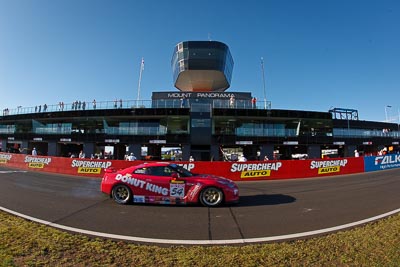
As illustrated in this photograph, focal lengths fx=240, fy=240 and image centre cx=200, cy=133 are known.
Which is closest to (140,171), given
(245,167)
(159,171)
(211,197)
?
(159,171)

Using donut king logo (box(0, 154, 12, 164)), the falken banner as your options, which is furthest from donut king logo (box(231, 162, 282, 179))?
donut king logo (box(0, 154, 12, 164))

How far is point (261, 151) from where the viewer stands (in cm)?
3659

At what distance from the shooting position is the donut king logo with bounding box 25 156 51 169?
19181 millimetres

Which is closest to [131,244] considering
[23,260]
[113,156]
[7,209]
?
[23,260]

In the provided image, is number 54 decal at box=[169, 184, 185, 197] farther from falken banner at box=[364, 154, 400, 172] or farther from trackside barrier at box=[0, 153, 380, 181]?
falken banner at box=[364, 154, 400, 172]

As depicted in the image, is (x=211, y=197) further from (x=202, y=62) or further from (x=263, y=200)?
(x=202, y=62)

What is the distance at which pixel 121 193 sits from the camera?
766cm

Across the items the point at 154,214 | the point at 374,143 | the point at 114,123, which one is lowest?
the point at 154,214

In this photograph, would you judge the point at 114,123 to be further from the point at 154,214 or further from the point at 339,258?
the point at 339,258

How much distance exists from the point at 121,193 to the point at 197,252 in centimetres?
468

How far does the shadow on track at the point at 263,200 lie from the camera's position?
25.2ft

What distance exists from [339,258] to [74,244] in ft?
13.5

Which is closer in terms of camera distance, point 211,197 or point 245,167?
point 211,197

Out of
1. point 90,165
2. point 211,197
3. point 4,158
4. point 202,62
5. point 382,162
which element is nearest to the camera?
point 211,197
